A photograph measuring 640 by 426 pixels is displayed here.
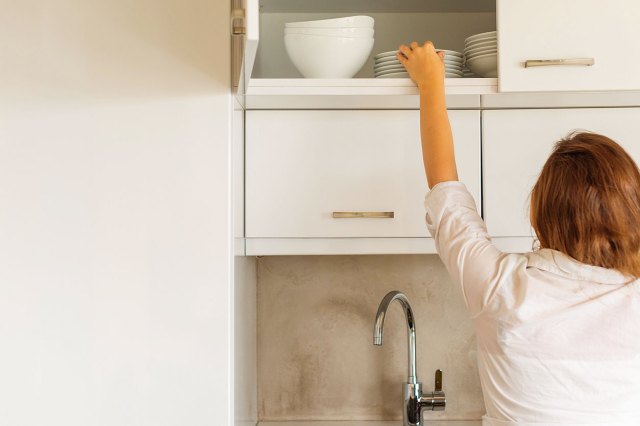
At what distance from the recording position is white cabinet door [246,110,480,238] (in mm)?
1706

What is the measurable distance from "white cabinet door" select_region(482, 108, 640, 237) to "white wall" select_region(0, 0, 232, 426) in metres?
0.61

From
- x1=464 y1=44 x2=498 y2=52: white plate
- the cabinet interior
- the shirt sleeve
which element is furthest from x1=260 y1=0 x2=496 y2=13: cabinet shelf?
the shirt sleeve

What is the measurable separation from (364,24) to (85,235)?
0.73 m

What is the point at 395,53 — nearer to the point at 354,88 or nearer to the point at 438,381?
the point at 354,88

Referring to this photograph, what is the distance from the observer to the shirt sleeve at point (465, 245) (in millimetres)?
1265

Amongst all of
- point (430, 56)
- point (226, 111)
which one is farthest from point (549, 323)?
point (226, 111)

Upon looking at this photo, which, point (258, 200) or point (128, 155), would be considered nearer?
point (128, 155)

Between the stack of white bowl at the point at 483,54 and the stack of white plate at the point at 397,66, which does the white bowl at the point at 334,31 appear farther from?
the stack of white bowl at the point at 483,54

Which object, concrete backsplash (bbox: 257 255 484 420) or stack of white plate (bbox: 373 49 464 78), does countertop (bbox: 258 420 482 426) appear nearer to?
concrete backsplash (bbox: 257 255 484 420)

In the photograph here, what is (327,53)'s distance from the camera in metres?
1.64

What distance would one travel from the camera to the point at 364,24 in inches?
64.8

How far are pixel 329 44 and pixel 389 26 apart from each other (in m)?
0.40

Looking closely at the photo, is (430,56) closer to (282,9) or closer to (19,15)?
(282,9)

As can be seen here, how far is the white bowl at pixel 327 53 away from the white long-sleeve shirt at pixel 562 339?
0.61 m
